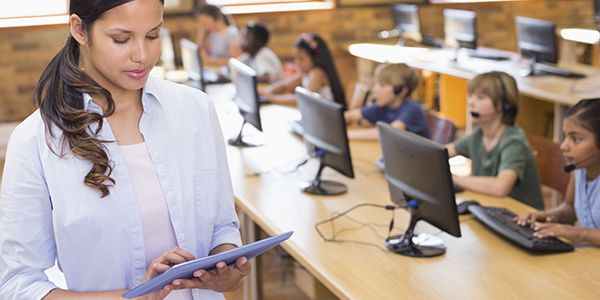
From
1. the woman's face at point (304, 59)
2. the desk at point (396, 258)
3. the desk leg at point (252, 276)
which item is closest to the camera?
the desk at point (396, 258)

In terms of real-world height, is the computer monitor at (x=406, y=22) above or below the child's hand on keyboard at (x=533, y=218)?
below

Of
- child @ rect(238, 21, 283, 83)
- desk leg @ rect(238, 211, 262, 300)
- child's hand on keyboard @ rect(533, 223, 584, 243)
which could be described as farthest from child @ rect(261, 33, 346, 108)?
child's hand on keyboard @ rect(533, 223, 584, 243)

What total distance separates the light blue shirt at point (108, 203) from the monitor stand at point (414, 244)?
736mm

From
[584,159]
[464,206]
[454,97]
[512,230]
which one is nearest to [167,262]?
[512,230]

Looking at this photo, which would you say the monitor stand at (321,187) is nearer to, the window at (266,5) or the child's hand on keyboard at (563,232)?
the child's hand on keyboard at (563,232)

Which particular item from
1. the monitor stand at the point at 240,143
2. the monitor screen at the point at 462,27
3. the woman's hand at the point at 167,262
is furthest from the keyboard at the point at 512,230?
the monitor screen at the point at 462,27

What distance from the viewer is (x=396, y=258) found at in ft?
6.06

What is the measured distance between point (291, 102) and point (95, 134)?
3143 millimetres

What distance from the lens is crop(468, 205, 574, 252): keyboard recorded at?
6.01ft

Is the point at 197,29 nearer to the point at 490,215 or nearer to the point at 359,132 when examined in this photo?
the point at 359,132

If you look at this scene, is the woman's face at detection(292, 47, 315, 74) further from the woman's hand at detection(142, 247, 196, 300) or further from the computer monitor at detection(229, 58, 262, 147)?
the woman's hand at detection(142, 247, 196, 300)

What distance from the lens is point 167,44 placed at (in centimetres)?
559

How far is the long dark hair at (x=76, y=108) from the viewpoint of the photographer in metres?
1.09

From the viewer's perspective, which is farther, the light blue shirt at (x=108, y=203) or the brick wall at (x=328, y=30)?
the brick wall at (x=328, y=30)
